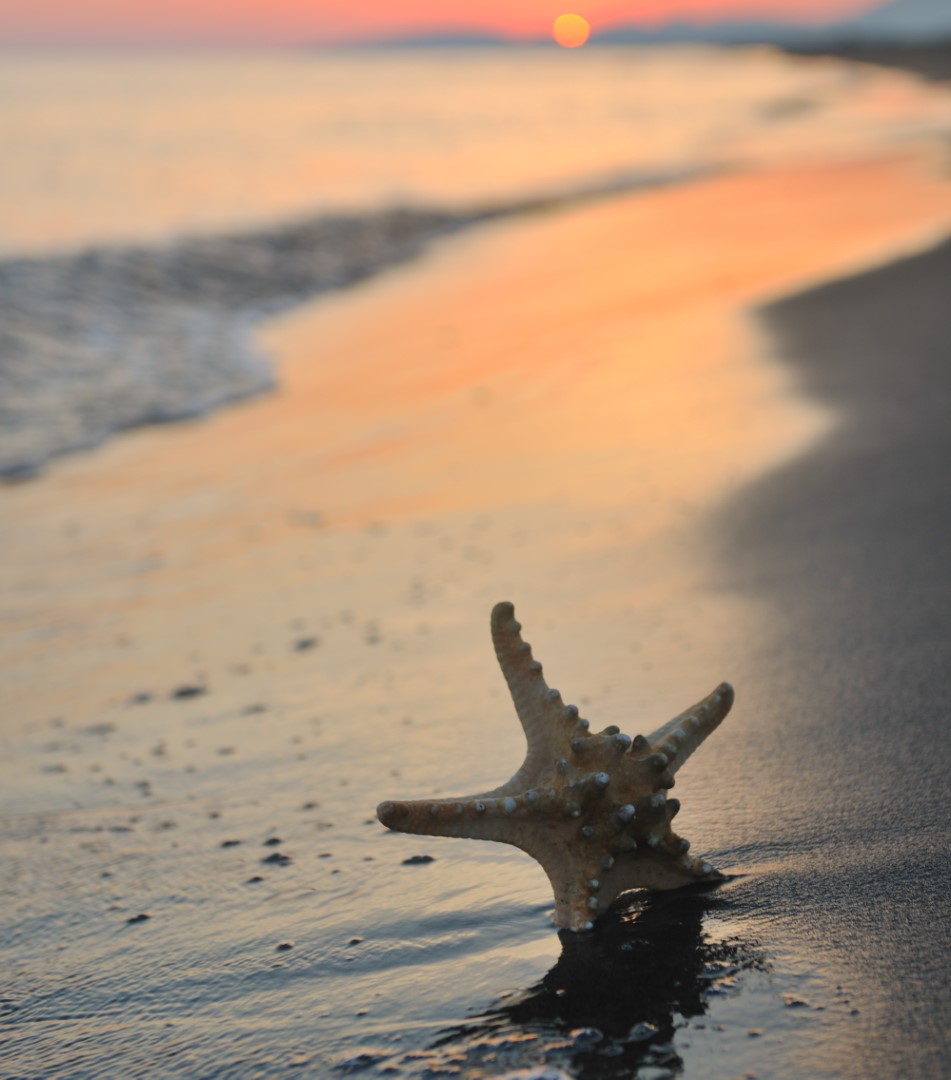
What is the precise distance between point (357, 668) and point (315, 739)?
51 cm

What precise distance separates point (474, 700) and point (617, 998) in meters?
1.58

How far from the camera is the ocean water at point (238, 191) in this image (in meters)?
9.34

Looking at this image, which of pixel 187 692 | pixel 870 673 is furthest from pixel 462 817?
pixel 187 692

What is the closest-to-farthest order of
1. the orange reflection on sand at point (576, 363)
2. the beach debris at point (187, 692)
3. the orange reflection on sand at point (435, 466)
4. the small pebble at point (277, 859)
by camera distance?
the small pebble at point (277, 859) → the beach debris at point (187, 692) → the orange reflection on sand at point (435, 466) → the orange reflection on sand at point (576, 363)

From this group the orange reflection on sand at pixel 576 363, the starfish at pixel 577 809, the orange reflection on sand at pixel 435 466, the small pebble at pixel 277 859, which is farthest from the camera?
the orange reflection on sand at pixel 576 363

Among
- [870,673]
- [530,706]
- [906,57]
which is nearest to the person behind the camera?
[530,706]

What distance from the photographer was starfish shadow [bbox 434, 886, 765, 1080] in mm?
2176

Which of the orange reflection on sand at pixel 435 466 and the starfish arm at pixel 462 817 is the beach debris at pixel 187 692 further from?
the starfish arm at pixel 462 817

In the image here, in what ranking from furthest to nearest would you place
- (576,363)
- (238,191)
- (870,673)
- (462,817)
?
(238,191) → (576,363) → (870,673) → (462,817)

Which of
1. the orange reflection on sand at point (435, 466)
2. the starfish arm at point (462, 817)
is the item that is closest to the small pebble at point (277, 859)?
the starfish arm at point (462, 817)

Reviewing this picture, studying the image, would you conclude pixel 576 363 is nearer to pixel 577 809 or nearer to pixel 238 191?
pixel 577 809

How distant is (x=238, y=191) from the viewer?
1962 centimetres

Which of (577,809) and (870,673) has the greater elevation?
(870,673)

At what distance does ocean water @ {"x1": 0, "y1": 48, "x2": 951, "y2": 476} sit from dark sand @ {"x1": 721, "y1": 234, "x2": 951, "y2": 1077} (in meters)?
4.16
